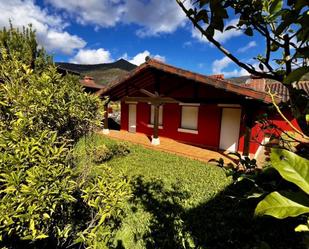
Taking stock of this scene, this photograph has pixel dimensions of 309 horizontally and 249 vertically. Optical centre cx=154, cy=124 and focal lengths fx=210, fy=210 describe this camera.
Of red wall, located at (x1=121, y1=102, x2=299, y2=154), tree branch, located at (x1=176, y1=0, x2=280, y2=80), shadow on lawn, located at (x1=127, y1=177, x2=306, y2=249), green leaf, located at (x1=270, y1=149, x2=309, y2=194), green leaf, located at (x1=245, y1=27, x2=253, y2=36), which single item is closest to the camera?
green leaf, located at (x1=270, y1=149, x2=309, y2=194)

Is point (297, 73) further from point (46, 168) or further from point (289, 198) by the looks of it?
point (46, 168)

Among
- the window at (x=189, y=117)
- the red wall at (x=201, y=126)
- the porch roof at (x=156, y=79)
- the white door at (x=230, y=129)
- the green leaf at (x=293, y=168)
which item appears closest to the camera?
the green leaf at (x=293, y=168)

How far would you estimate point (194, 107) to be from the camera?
12.9 m

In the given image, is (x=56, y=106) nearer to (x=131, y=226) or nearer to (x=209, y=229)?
(x=131, y=226)

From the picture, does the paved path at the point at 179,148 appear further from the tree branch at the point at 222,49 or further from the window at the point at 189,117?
the tree branch at the point at 222,49

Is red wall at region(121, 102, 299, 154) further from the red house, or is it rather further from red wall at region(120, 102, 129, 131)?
red wall at region(120, 102, 129, 131)

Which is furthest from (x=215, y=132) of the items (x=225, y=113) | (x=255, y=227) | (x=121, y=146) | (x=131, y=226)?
(x=131, y=226)

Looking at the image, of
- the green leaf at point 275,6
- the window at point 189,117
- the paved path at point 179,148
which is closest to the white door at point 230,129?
the paved path at point 179,148

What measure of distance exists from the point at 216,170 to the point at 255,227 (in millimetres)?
4133

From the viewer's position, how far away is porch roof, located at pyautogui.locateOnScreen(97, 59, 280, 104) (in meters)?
8.34

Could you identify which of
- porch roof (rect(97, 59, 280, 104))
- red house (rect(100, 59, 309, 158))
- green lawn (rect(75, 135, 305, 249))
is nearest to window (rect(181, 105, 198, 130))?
red house (rect(100, 59, 309, 158))

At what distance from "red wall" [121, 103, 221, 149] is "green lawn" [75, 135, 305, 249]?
455cm

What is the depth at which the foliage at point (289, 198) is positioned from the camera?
618mm

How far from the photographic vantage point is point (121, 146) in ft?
35.1
